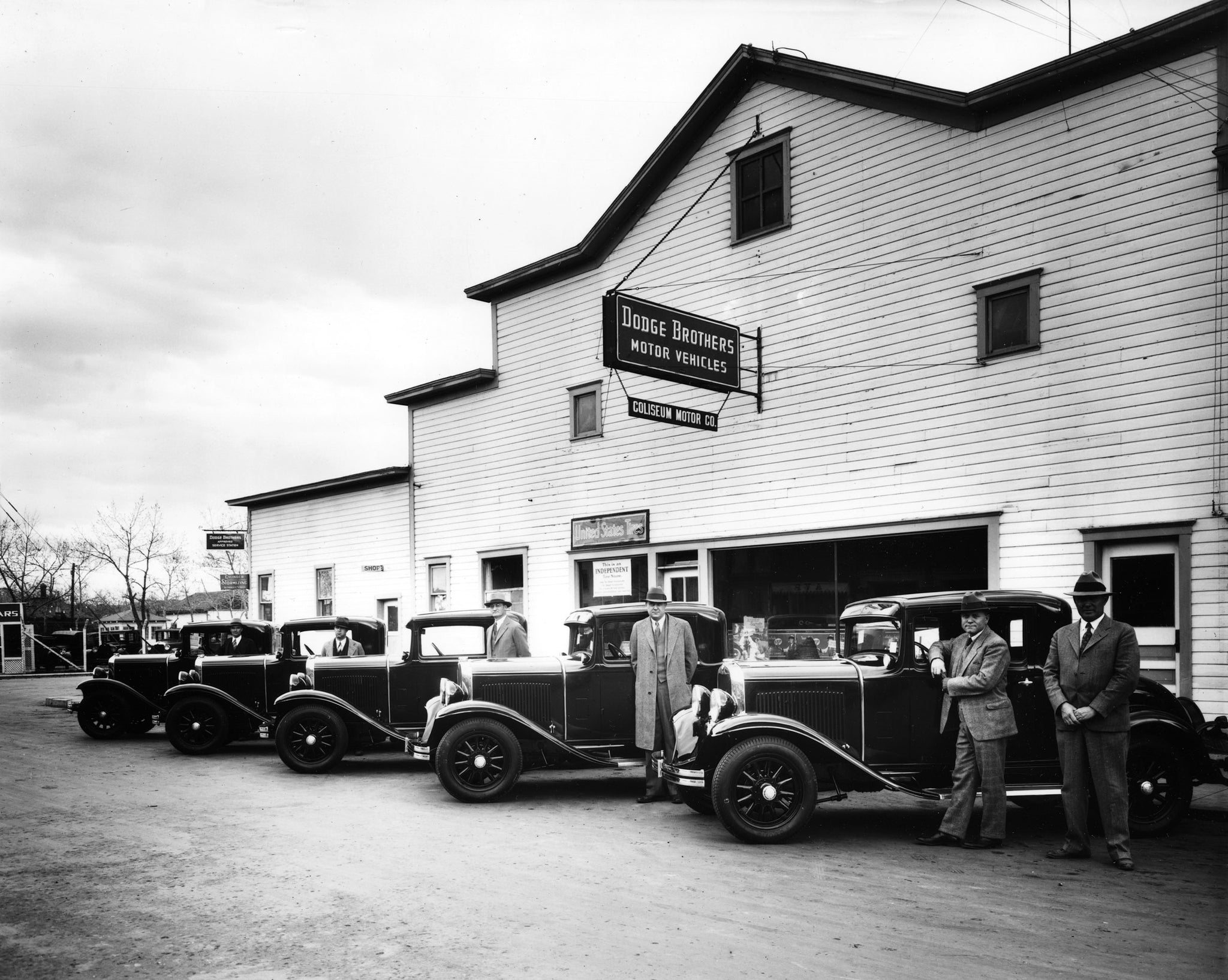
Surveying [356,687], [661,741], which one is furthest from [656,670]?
[356,687]

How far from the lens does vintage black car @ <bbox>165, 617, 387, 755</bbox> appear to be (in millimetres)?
13125

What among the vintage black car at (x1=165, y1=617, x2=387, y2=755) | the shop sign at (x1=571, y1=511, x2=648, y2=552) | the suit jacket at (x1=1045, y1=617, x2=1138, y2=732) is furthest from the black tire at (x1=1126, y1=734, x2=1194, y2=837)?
the shop sign at (x1=571, y1=511, x2=648, y2=552)

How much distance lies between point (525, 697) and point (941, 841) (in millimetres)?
4216

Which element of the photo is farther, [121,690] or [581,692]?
[121,690]

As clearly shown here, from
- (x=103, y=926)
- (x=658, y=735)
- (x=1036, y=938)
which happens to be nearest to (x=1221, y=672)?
(x=658, y=735)

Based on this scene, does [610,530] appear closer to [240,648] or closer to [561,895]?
[240,648]

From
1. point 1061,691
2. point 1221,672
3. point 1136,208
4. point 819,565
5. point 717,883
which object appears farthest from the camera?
point 819,565

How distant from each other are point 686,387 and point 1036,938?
11779 mm

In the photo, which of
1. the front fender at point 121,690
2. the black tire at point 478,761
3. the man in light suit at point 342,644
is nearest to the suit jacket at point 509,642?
the black tire at point 478,761

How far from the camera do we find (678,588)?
16.3m

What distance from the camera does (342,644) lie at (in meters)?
13.1

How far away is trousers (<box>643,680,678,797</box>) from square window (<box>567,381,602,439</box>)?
8.50 metres

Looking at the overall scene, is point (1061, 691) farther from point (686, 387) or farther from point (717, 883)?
point (686, 387)

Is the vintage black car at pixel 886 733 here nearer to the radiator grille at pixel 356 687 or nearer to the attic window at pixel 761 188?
the radiator grille at pixel 356 687
